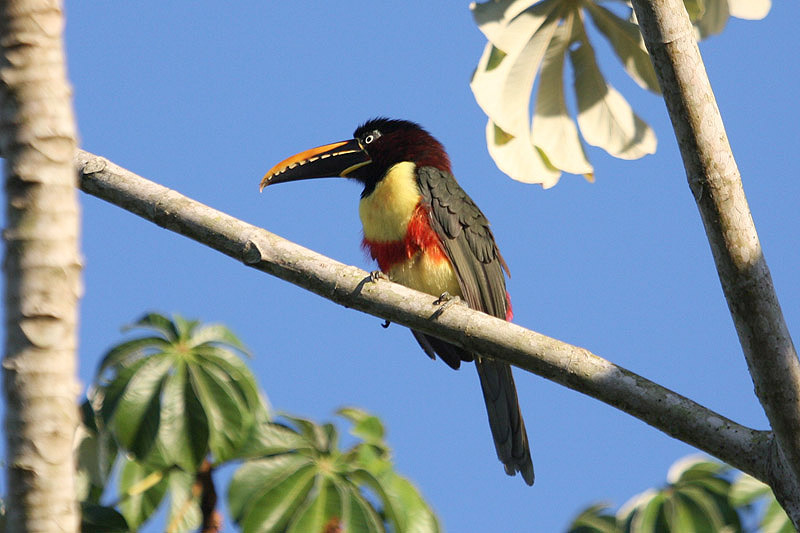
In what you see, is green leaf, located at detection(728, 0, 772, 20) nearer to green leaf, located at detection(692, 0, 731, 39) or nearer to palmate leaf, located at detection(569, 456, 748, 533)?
green leaf, located at detection(692, 0, 731, 39)

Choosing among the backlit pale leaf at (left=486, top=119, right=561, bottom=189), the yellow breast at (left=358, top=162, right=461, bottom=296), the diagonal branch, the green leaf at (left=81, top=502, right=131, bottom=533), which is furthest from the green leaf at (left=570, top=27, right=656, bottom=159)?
the green leaf at (left=81, top=502, right=131, bottom=533)

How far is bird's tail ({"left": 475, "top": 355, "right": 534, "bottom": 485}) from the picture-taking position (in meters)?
4.88

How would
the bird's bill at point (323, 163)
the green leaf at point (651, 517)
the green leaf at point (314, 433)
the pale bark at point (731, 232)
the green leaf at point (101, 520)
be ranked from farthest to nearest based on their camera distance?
the bird's bill at point (323, 163)
the green leaf at point (651, 517)
the green leaf at point (314, 433)
the green leaf at point (101, 520)
the pale bark at point (731, 232)

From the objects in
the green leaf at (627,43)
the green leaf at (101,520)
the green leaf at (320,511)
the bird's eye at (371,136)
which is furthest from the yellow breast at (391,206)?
the green leaf at (101,520)

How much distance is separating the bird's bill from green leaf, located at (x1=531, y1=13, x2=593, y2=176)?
61.7 inches

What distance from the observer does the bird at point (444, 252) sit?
507 cm

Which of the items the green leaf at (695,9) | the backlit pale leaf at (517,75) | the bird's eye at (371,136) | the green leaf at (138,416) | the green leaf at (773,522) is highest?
the bird's eye at (371,136)

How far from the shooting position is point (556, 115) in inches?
179

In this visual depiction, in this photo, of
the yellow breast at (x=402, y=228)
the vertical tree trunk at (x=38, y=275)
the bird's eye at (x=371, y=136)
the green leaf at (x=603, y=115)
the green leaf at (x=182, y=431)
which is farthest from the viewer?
the bird's eye at (x=371, y=136)

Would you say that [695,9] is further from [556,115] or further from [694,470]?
[694,470]

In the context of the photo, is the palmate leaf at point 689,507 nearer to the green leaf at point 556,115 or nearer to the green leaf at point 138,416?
the green leaf at point 556,115

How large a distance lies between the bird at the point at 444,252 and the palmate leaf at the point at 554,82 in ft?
2.64

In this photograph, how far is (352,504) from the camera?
14.5 feet

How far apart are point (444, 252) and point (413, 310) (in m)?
1.59
